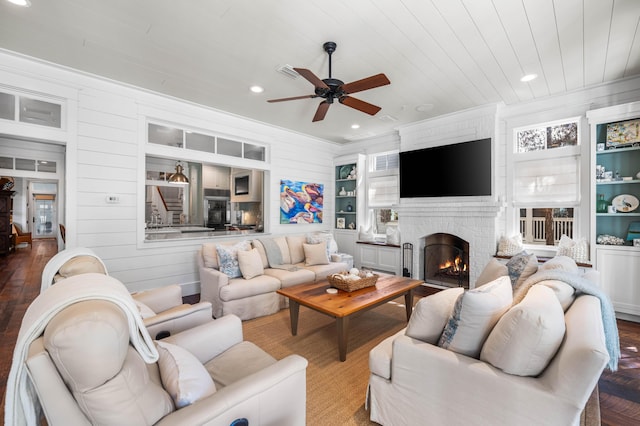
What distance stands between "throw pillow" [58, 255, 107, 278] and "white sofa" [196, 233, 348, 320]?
1.75 m

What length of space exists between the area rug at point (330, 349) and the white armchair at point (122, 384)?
0.67 meters

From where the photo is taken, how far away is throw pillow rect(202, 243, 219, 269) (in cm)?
380

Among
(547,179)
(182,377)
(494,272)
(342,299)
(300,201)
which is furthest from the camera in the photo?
(300,201)

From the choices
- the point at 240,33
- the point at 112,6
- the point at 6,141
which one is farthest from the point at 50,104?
the point at 6,141

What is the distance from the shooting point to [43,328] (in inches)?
35.2

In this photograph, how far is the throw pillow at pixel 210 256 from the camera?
3803mm

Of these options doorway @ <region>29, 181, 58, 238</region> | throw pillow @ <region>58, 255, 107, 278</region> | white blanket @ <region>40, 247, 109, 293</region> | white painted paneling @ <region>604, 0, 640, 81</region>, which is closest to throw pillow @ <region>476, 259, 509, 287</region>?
white painted paneling @ <region>604, 0, 640, 81</region>

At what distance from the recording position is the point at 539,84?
11.7ft

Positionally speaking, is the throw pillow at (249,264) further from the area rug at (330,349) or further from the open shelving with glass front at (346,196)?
the open shelving with glass front at (346,196)

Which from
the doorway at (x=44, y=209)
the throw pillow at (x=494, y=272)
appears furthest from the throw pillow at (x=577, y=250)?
the doorway at (x=44, y=209)

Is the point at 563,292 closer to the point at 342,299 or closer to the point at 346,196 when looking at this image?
the point at 342,299

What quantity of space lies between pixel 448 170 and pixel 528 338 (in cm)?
377

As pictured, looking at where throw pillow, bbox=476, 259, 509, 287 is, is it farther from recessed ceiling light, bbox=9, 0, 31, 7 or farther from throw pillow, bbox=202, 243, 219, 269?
recessed ceiling light, bbox=9, 0, 31, 7

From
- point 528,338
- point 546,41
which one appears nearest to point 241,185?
point 546,41
